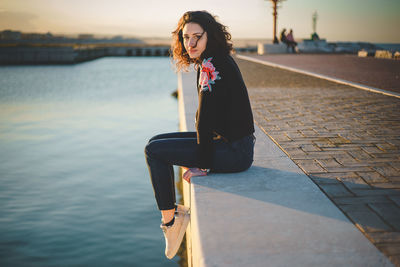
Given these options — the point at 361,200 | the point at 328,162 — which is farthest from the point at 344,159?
the point at 361,200

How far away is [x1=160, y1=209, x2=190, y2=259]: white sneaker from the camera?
2.98 metres

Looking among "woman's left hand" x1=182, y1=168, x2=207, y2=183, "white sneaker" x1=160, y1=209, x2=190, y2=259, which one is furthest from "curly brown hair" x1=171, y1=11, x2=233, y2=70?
"white sneaker" x1=160, y1=209, x2=190, y2=259

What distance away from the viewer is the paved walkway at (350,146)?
2613 millimetres

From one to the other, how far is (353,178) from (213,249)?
1.85 meters

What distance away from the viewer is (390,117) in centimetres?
604

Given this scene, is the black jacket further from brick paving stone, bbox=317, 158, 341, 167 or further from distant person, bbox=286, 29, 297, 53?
distant person, bbox=286, 29, 297, 53

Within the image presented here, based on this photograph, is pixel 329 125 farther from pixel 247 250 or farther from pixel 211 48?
pixel 247 250

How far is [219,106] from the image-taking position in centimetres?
286

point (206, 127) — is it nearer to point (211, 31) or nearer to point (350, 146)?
point (211, 31)

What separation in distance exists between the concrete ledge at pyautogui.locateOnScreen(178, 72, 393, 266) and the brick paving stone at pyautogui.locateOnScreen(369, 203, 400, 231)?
12.5 inches

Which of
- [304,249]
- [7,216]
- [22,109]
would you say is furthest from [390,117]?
[22,109]

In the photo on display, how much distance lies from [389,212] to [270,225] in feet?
3.22

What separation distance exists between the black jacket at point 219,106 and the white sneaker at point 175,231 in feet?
1.52

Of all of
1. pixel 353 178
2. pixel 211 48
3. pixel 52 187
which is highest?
pixel 211 48
